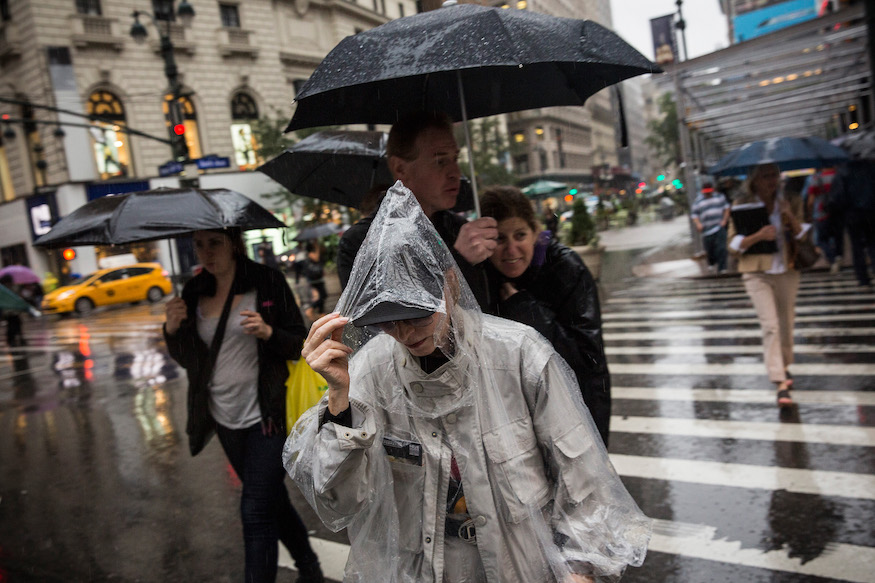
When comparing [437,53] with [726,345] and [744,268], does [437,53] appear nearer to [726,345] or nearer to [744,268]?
[744,268]

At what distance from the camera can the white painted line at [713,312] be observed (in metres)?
9.82

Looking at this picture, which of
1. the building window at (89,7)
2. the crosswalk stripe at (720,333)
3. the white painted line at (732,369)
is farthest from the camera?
the building window at (89,7)

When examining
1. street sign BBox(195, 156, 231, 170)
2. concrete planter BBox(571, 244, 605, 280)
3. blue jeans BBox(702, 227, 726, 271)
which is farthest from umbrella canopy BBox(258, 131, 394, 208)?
concrete planter BBox(571, 244, 605, 280)

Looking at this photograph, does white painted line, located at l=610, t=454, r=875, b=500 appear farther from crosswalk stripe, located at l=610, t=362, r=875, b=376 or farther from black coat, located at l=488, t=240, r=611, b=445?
crosswalk stripe, located at l=610, t=362, r=875, b=376

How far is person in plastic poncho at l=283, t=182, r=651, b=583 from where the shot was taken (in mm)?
1780

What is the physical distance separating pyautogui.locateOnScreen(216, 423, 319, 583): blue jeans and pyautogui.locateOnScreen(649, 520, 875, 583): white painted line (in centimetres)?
210

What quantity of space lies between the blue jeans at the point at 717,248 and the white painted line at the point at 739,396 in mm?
8139

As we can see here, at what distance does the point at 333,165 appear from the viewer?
4785mm

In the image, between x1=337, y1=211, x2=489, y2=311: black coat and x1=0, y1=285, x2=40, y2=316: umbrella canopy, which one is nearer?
x1=337, y1=211, x2=489, y2=311: black coat

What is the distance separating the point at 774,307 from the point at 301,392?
171 inches

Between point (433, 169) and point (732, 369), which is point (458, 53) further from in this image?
point (732, 369)

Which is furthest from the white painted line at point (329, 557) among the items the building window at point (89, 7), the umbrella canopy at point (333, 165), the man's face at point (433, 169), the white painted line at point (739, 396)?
the building window at point (89, 7)

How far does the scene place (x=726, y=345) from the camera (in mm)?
8672

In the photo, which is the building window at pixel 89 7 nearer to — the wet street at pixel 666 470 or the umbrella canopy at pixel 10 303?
the wet street at pixel 666 470
